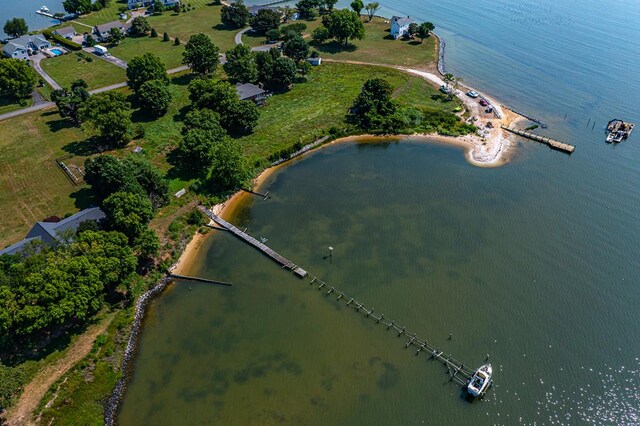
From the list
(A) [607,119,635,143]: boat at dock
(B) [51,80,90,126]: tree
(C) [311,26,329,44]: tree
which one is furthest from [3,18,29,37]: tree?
(A) [607,119,635,143]: boat at dock

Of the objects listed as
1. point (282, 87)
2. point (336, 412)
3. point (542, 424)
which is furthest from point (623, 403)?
point (282, 87)

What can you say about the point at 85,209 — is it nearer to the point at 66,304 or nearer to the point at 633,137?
the point at 66,304

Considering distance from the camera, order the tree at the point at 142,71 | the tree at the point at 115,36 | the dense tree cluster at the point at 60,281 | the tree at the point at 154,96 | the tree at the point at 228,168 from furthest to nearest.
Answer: the tree at the point at 115,36 → the tree at the point at 142,71 → the tree at the point at 154,96 → the tree at the point at 228,168 → the dense tree cluster at the point at 60,281

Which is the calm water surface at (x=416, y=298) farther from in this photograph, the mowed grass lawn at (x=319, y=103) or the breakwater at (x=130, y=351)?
the mowed grass lawn at (x=319, y=103)

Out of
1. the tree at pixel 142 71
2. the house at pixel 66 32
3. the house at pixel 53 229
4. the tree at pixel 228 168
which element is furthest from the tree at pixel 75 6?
the house at pixel 53 229

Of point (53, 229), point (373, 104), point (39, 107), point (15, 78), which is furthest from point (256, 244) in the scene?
point (15, 78)

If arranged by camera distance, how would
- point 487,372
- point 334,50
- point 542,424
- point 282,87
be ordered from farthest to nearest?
point 334,50 → point 282,87 → point 487,372 → point 542,424
